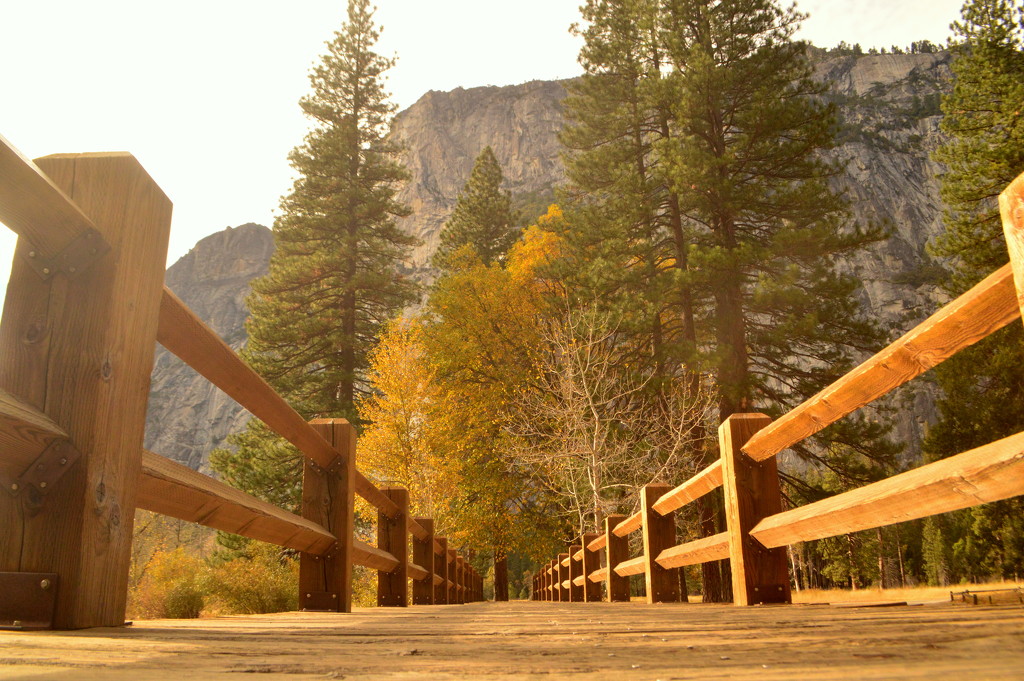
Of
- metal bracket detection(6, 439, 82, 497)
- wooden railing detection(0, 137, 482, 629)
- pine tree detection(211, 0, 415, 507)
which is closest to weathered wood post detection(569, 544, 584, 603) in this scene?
wooden railing detection(0, 137, 482, 629)

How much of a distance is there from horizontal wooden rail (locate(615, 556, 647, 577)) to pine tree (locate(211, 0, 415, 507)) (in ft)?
55.4

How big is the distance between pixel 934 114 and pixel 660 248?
88870 millimetres

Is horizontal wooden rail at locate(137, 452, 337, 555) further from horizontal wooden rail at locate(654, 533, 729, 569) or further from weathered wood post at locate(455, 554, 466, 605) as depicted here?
weathered wood post at locate(455, 554, 466, 605)

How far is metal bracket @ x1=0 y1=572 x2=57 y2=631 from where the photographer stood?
1.60 metres

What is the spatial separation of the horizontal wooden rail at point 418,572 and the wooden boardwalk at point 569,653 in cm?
500

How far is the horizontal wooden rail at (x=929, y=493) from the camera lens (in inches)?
60.7

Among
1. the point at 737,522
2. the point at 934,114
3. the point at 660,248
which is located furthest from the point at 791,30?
the point at 934,114

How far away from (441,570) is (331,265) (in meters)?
16.5

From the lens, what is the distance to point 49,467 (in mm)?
1614

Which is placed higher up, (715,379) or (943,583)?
(715,379)

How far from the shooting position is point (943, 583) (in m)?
40.3

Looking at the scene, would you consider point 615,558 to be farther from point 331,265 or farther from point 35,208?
point 331,265

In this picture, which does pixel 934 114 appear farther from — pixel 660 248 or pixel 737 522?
Answer: pixel 737 522

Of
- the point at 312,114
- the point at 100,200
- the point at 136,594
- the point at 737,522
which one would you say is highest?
the point at 312,114
